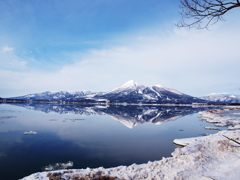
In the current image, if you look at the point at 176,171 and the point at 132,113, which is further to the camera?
the point at 132,113

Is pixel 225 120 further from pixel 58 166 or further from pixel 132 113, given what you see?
pixel 58 166

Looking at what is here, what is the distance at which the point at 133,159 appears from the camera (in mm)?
13547

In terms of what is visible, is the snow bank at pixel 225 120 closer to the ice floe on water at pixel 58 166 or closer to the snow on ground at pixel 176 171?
the snow on ground at pixel 176 171

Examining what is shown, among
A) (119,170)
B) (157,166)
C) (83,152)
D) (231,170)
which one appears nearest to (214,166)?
(231,170)

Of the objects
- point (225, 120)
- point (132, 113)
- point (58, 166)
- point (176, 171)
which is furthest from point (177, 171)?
point (132, 113)

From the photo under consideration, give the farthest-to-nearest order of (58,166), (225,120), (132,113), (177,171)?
1. (132,113)
2. (225,120)
3. (58,166)
4. (177,171)

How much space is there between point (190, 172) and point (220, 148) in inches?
186

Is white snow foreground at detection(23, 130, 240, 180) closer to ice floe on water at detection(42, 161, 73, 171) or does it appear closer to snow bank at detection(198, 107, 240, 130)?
ice floe on water at detection(42, 161, 73, 171)

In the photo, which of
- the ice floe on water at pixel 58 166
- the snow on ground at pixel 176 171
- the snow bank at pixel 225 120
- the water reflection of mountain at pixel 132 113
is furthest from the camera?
the water reflection of mountain at pixel 132 113

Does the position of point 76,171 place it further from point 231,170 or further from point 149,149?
point 149,149

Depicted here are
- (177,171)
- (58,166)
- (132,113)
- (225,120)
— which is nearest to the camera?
(177,171)

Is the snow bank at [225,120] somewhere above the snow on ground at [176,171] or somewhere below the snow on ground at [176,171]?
below

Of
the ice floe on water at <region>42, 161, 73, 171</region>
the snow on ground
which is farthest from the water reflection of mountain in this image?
the snow on ground

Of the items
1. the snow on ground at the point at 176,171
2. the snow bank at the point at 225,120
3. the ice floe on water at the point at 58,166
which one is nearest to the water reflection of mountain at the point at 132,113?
the snow bank at the point at 225,120
